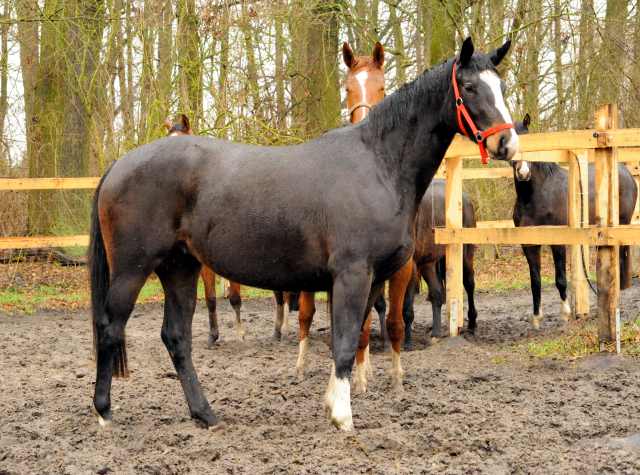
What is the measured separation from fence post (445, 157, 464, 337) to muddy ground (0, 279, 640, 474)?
38 centimetres

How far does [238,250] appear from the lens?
3619 mm

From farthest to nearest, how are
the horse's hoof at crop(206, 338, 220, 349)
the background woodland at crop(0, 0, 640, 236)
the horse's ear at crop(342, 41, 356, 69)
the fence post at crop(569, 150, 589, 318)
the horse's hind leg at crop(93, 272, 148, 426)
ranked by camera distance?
the background woodland at crop(0, 0, 640, 236), the horse's hoof at crop(206, 338, 220, 349), the fence post at crop(569, 150, 589, 318), the horse's ear at crop(342, 41, 356, 69), the horse's hind leg at crop(93, 272, 148, 426)

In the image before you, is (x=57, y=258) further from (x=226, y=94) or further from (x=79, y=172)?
(x=226, y=94)

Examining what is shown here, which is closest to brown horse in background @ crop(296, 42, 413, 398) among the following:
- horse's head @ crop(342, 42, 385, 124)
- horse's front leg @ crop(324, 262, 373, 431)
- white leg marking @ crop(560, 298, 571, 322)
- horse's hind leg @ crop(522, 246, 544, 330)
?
horse's head @ crop(342, 42, 385, 124)

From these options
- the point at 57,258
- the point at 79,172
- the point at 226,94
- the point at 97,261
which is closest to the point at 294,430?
Answer: the point at 97,261

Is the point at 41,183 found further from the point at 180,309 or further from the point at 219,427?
the point at 219,427

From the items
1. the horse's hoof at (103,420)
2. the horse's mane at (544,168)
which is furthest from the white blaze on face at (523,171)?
the horse's hoof at (103,420)

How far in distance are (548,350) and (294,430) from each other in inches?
113

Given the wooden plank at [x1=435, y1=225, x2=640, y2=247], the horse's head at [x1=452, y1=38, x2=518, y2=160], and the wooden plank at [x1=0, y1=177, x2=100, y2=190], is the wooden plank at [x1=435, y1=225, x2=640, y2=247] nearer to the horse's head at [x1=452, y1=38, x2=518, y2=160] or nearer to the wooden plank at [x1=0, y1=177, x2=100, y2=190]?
the horse's head at [x1=452, y1=38, x2=518, y2=160]

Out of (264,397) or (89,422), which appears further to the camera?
(264,397)

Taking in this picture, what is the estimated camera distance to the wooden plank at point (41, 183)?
8.81 m

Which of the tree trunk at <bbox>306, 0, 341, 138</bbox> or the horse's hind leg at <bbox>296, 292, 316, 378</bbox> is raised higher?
the tree trunk at <bbox>306, 0, 341, 138</bbox>

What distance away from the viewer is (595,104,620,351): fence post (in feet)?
16.1

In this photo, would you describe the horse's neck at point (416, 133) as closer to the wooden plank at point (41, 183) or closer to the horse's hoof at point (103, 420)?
the horse's hoof at point (103, 420)
